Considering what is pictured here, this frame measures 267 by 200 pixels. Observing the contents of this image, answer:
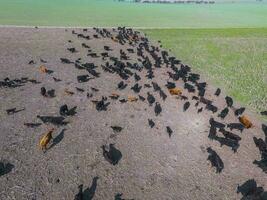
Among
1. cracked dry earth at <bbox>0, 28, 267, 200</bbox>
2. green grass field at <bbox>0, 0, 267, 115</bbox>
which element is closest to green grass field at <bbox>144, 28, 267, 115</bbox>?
green grass field at <bbox>0, 0, 267, 115</bbox>

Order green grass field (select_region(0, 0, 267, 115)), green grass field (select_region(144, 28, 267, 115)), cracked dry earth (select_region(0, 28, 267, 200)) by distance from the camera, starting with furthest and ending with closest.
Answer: green grass field (select_region(0, 0, 267, 115)), green grass field (select_region(144, 28, 267, 115)), cracked dry earth (select_region(0, 28, 267, 200))

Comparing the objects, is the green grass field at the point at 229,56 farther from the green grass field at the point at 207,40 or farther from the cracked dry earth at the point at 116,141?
the cracked dry earth at the point at 116,141

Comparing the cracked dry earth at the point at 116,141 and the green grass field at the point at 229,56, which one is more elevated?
the cracked dry earth at the point at 116,141

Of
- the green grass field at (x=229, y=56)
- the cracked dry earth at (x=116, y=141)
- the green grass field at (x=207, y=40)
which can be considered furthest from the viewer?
the green grass field at (x=207, y=40)

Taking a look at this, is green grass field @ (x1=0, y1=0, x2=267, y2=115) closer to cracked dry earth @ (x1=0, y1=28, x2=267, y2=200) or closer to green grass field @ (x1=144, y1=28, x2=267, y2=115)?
green grass field @ (x1=144, y1=28, x2=267, y2=115)

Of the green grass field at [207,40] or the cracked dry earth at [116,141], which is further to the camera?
the green grass field at [207,40]

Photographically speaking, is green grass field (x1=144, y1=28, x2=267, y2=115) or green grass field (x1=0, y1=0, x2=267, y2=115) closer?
green grass field (x1=144, y1=28, x2=267, y2=115)

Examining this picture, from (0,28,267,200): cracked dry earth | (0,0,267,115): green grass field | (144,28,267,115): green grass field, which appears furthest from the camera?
(0,0,267,115): green grass field

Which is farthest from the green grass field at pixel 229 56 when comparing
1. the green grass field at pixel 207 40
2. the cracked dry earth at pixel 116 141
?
the cracked dry earth at pixel 116 141
